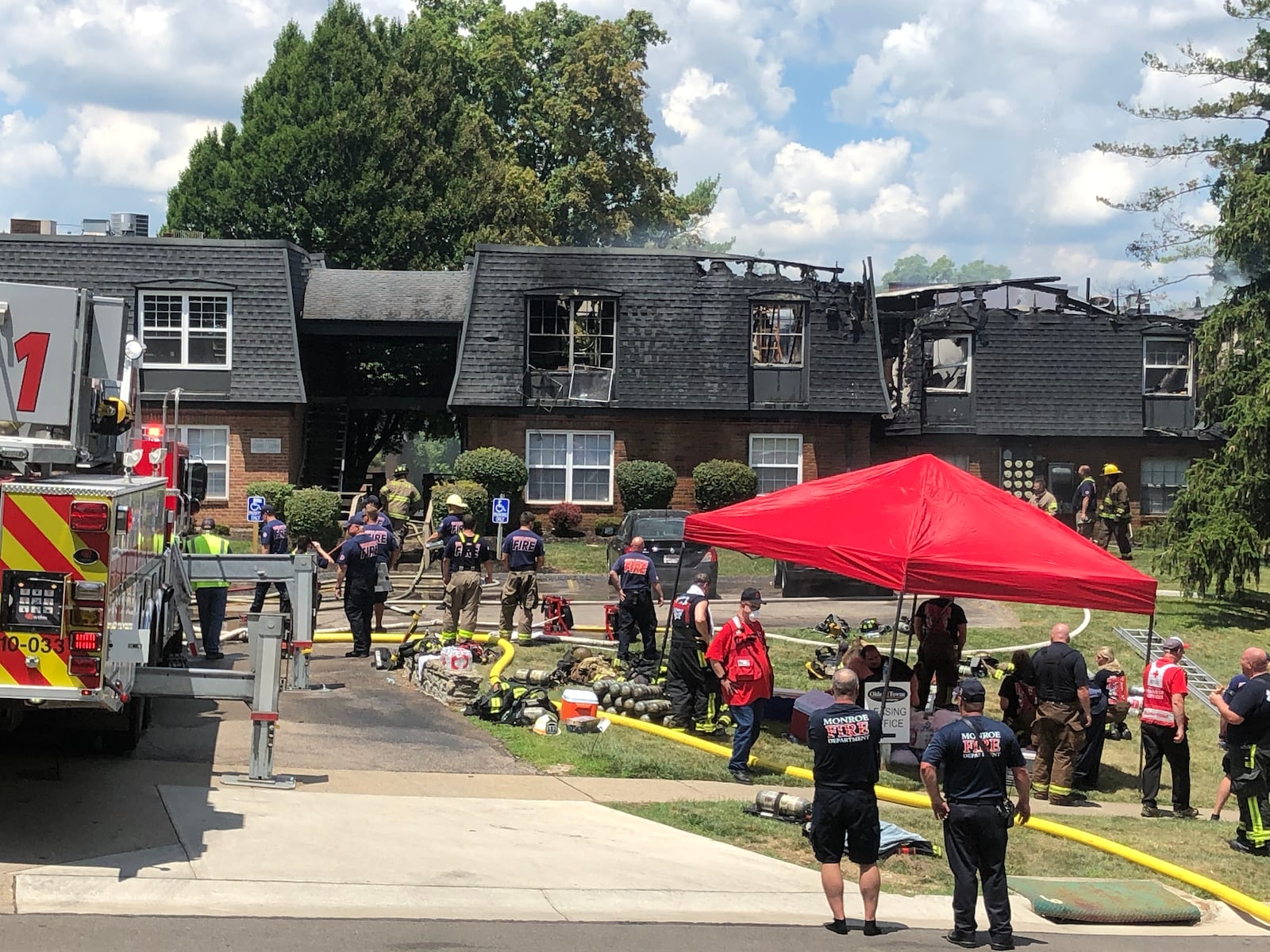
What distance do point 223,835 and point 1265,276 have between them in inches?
853

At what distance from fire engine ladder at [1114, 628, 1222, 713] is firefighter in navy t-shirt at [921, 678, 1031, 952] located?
32.1 feet

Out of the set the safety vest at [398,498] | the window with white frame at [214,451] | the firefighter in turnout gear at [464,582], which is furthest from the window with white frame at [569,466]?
the firefighter in turnout gear at [464,582]

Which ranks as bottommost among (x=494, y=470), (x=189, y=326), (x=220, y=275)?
(x=494, y=470)

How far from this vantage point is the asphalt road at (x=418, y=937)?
7.59m

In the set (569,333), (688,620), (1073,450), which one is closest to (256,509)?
(688,620)

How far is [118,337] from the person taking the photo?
35.0 feet

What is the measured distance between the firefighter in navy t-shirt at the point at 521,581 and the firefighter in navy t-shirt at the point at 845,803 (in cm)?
1003

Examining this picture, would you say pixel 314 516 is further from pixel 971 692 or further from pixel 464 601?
pixel 971 692

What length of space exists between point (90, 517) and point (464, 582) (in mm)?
9276

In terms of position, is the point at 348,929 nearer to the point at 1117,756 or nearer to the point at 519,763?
the point at 519,763

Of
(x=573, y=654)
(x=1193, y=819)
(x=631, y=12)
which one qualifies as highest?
(x=631, y=12)

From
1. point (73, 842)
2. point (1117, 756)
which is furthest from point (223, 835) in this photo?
point (1117, 756)

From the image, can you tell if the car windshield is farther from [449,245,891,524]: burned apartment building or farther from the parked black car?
[449,245,891,524]: burned apartment building

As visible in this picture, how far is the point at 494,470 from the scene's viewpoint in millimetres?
30062
